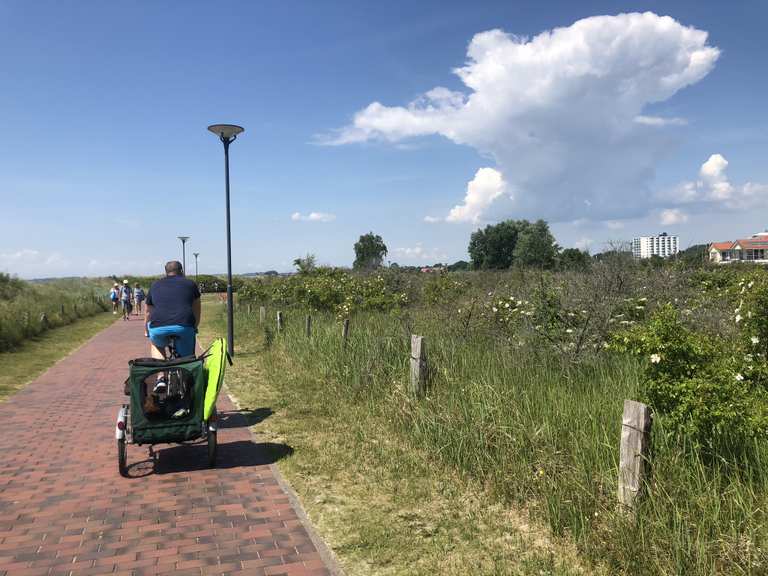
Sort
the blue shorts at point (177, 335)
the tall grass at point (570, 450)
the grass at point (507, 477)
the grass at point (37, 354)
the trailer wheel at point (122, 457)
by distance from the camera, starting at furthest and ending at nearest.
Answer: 1. the grass at point (37, 354)
2. the blue shorts at point (177, 335)
3. the trailer wheel at point (122, 457)
4. the grass at point (507, 477)
5. the tall grass at point (570, 450)

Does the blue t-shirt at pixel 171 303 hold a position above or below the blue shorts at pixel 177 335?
above

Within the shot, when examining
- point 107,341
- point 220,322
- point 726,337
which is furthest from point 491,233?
point 726,337

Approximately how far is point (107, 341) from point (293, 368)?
9715 mm

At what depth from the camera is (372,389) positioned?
7547 millimetres

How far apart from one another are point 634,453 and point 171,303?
496 cm

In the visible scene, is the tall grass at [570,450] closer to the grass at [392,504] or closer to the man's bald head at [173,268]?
the grass at [392,504]

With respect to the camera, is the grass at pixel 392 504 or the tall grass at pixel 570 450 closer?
the tall grass at pixel 570 450

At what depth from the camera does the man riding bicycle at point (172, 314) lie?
6.41 m

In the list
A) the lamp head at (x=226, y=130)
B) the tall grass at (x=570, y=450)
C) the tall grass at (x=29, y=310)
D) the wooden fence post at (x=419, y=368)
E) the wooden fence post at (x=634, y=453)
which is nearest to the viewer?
the tall grass at (x=570, y=450)

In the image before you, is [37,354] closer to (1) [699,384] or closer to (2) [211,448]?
(2) [211,448]

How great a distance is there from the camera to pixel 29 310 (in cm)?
1938

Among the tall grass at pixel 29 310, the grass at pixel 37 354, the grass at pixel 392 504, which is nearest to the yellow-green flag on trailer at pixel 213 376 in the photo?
the grass at pixel 392 504

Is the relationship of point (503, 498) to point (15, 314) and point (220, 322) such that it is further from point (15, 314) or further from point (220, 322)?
point (220, 322)

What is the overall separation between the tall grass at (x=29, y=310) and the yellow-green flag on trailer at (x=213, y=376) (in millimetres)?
11613
